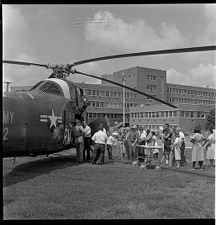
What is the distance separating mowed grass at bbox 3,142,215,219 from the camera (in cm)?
514

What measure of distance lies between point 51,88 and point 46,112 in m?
1.73

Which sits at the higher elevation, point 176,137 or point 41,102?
point 41,102

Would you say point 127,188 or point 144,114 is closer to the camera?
point 127,188

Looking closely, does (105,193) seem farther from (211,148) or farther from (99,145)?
(211,148)

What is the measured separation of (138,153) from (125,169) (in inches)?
81.2

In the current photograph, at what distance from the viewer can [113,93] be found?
48.4 m

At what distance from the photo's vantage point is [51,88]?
9.86 meters

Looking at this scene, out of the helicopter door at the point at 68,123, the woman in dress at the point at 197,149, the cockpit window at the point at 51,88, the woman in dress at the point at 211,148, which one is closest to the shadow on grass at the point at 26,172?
the helicopter door at the point at 68,123

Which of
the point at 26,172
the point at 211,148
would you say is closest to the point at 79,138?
the point at 26,172

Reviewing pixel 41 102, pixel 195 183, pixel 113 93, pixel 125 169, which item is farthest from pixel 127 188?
pixel 113 93

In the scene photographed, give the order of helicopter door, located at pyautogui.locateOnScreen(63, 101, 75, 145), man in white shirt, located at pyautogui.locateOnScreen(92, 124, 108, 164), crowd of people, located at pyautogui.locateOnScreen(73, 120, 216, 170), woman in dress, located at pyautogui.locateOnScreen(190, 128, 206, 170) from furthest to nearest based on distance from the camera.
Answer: man in white shirt, located at pyautogui.locateOnScreen(92, 124, 108, 164) < crowd of people, located at pyautogui.locateOnScreen(73, 120, 216, 170) < woman in dress, located at pyautogui.locateOnScreen(190, 128, 206, 170) < helicopter door, located at pyautogui.locateOnScreen(63, 101, 75, 145)

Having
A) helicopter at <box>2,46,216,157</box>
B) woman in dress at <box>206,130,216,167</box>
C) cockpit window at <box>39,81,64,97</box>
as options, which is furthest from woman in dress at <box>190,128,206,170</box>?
cockpit window at <box>39,81,64,97</box>

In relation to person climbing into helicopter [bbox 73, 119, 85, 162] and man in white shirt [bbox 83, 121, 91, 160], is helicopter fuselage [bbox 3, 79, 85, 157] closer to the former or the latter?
person climbing into helicopter [bbox 73, 119, 85, 162]
